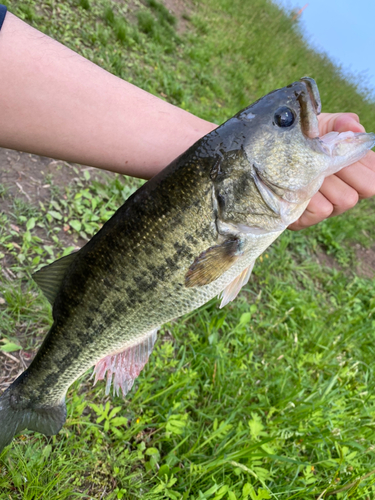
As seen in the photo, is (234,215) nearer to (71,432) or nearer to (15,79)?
(15,79)

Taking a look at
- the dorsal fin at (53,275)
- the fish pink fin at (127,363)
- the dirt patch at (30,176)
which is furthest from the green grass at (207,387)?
the dorsal fin at (53,275)

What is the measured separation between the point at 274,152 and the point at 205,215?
394mm

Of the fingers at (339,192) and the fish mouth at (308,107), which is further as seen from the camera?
the fingers at (339,192)

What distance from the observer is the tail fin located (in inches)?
60.7

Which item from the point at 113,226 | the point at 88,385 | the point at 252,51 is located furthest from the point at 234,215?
the point at 252,51

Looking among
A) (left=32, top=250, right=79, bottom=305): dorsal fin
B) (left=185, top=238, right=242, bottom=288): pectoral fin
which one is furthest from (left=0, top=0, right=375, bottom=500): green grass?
(left=185, top=238, right=242, bottom=288): pectoral fin

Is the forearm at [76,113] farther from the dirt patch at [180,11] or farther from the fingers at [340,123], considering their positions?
the dirt patch at [180,11]

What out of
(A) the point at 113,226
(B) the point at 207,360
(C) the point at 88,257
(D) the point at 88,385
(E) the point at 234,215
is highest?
(E) the point at 234,215

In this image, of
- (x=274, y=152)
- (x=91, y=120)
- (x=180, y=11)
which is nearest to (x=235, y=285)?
(x=274, y=152)

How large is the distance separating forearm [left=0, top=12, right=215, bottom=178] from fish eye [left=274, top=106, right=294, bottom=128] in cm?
58

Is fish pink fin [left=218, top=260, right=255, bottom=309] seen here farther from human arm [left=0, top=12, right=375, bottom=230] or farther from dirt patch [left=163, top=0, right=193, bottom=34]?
dirt patch [left=163, top=0, right=193, bottom=34]

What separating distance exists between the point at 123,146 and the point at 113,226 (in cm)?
50

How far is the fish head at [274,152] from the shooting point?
1.37 meters

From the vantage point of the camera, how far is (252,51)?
8812mm
